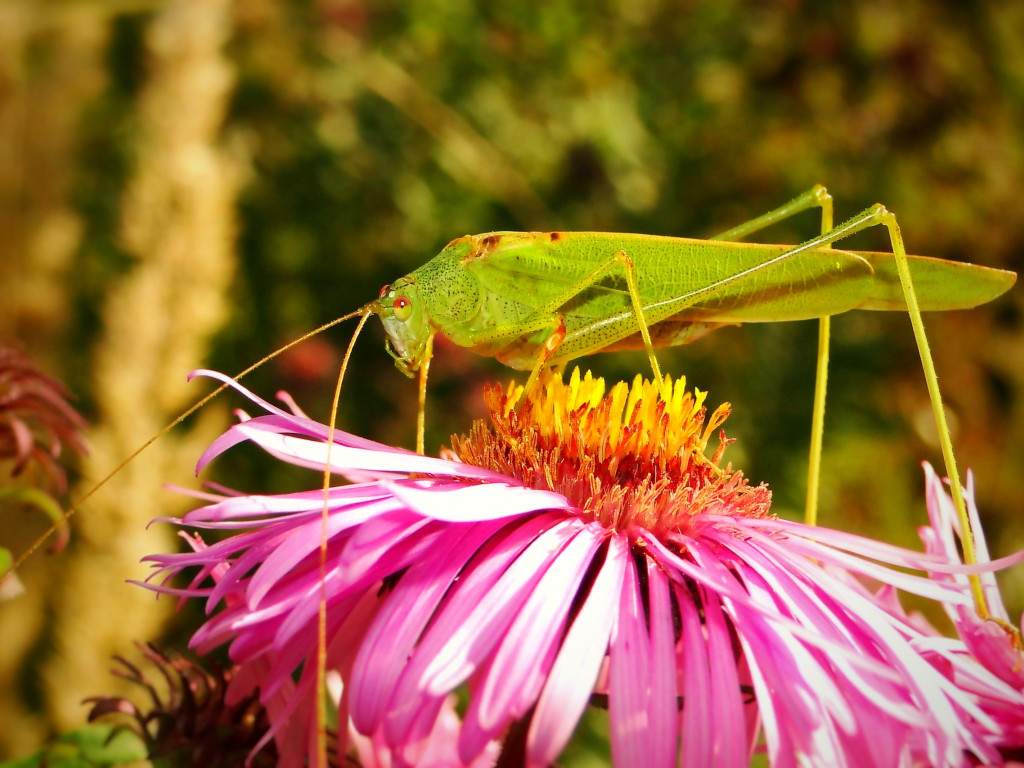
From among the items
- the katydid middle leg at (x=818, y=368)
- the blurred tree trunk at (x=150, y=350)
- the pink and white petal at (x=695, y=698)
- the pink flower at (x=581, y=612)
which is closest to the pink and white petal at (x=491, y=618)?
the pink flower at (x=581, y=612)

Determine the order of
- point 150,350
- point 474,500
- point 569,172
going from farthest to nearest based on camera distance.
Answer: point 569,172 < point 150,350 < point 474,500

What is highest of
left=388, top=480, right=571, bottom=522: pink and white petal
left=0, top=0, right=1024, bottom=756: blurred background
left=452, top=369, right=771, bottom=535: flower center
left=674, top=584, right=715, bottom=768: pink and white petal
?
left=0, top=0, right=1024, bottom=756: blurred background

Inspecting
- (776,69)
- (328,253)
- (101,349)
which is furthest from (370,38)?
(101,349)

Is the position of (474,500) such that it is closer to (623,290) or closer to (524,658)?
(524,658)

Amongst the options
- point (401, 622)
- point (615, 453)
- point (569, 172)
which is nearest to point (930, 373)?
point (615, 453)

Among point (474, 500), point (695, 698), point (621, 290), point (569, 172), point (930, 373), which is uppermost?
point (569, 172)

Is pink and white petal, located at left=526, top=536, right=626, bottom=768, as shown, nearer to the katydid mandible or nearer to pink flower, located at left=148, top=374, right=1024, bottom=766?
pink flower, located at left=148, top=374, right=1024, bottom=766

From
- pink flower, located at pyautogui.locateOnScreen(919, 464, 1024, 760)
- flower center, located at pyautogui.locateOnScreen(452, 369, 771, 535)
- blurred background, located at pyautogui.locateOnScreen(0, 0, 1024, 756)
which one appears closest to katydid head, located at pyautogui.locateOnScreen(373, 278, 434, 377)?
flower center, located at pyautogui.locateOnScreen(452, 369, 771, 535)

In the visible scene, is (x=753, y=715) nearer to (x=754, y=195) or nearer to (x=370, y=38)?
(x=754, y=195)
